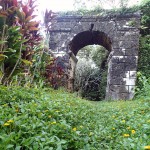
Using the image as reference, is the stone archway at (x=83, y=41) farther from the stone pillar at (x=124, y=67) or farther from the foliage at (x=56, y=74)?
the stone pillar at (x=124, y=67)

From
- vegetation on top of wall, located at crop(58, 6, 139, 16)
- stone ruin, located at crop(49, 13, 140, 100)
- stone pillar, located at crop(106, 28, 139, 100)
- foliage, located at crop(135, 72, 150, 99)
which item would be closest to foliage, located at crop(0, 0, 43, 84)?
foliage, located at crop(135, 72, 150, 99)

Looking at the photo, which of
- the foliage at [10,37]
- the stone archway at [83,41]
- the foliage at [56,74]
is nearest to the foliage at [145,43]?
the stone archway at [83,41]

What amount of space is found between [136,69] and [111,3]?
8.74 metres

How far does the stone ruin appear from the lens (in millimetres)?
8188

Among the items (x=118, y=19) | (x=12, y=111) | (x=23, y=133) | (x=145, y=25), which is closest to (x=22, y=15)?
(x=12, y=111)

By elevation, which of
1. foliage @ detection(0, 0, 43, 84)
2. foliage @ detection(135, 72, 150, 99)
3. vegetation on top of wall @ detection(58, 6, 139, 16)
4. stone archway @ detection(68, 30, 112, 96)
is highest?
vegetation on top of wall @ detection(58, 6, 139, 16)

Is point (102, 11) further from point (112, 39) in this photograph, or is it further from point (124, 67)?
point (124, 67)

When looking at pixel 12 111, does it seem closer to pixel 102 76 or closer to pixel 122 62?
pixel 122 62

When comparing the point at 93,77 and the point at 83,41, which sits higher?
the point at 83,41

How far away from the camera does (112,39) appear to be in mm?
8789

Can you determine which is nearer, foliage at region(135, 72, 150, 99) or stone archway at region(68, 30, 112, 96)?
foliage at region(135, 72, 150, 99)

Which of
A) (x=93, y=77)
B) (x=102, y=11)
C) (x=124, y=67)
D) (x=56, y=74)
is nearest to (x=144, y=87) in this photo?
(x=124, y=67)

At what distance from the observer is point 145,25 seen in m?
9.21

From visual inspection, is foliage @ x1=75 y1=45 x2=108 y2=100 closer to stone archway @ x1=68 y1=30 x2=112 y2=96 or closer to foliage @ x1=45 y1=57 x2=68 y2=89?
stone archway @ x1=68 y1=30 x2=112 y2=96
